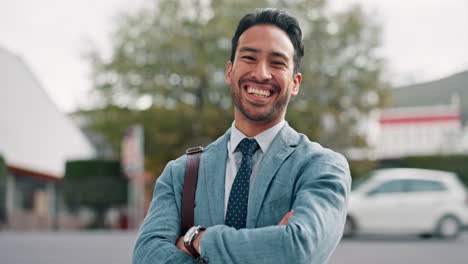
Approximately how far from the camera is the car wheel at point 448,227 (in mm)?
17422

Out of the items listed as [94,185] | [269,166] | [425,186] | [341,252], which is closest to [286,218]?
[269,166]

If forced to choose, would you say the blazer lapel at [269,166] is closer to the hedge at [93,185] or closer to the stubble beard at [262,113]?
the stubble beard at [262,113]

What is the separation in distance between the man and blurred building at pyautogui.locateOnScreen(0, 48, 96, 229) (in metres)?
25.2

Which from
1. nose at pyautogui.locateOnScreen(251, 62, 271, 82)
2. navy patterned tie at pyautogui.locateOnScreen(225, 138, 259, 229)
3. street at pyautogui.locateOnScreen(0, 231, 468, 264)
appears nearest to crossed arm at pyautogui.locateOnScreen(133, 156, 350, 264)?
navy patterned tie at pyautogui.locateOnScreen(225, 138, 259, 229)

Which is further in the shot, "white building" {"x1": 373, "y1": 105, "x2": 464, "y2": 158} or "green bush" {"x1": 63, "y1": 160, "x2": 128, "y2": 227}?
"white building" {"x1": 373, "y1": 105, "x2": 464, "y2": 158}

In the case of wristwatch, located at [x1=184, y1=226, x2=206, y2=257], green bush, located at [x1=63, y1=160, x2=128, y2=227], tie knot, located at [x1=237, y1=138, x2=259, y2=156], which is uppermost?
tie knot, located at [x1=237, y1=138, x2=259, y2=156]

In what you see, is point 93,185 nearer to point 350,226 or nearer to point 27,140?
point 27,140

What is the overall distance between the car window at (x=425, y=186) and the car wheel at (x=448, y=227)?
738 millimetres

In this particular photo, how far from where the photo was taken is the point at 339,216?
8.05 ft

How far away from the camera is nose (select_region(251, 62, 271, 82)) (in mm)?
2465

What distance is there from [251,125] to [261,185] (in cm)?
25

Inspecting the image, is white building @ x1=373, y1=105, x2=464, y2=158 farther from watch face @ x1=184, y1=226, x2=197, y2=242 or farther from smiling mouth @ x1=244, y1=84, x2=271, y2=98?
watch face @ x1=184, y1=226, x2=197, y2=242

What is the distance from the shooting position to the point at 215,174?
8.38ft

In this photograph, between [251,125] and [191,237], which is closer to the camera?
[191,237]
